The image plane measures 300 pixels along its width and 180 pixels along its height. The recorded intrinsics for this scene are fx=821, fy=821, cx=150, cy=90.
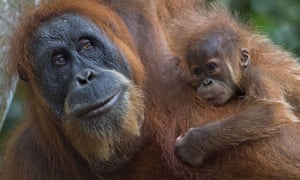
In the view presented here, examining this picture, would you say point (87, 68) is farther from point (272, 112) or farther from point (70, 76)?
point (272, 112)

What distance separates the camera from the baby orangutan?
385cm

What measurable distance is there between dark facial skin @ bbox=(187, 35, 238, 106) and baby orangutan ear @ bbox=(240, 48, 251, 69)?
68 millimetres

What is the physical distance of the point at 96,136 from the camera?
12.6ft

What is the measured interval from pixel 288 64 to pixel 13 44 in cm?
144

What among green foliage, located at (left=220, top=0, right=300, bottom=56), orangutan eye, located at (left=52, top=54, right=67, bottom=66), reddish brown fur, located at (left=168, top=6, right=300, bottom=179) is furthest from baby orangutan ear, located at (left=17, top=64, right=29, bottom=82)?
green foliage, located at (left=220, top=0, right=300, bottom=56)

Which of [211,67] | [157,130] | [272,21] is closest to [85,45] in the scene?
[157,130]

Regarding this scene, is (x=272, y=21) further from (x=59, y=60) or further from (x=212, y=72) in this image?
(x=59, y=60)

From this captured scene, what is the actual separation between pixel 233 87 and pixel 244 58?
0.56 ft

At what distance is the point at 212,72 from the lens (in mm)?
4141

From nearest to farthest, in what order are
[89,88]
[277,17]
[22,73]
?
[89,88]
[22,73]
[277,17]

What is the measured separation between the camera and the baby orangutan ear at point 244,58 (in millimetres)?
4102

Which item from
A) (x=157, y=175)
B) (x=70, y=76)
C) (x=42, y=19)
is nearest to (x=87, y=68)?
(x=70, y=76)

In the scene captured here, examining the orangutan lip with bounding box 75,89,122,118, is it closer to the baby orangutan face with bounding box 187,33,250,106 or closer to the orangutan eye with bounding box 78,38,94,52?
the orangutan eye with bounding box 78,38,94,52

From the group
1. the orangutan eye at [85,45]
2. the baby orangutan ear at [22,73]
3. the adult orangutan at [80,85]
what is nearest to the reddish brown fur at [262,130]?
the adult orangutan at [80,85]
